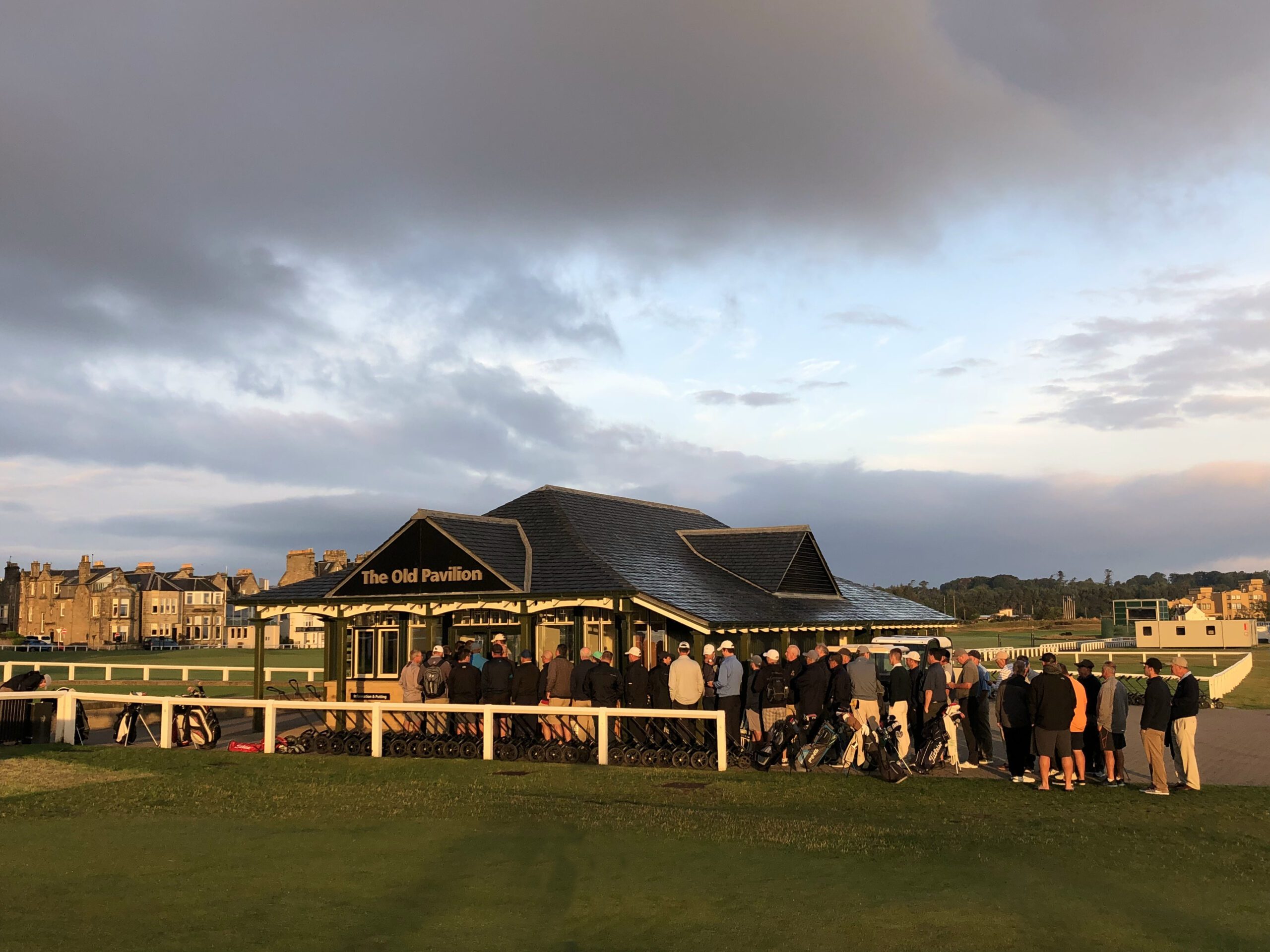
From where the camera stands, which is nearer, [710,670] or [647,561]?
[710,670]

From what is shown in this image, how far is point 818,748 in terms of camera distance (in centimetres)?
1464

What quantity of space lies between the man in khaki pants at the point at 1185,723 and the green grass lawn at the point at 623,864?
14.1 inches

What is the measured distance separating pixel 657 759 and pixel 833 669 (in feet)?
8.63

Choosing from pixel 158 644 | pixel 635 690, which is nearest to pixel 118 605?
pixel 158 644

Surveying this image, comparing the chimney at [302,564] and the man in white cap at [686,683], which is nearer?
the man in white cap at [686,683]

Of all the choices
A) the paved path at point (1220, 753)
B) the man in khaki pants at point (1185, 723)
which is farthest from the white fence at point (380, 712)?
the man in khaki pants at point (1185, 723)

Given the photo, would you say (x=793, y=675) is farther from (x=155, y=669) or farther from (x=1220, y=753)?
(x=155, y=669)

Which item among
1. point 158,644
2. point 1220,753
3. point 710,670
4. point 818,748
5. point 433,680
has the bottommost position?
point 158,644

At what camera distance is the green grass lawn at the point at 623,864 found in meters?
7.03

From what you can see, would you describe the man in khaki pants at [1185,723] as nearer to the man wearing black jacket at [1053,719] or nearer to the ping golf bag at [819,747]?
the man wearing black jacket at [1053,719]

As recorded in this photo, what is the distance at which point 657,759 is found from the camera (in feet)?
49.3

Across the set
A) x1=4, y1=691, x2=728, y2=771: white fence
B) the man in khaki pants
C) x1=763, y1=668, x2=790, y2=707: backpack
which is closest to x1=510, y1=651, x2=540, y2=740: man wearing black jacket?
x1=4, y1=691, x2=728, y2=771: white fence

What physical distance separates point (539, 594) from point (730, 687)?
4.68 m

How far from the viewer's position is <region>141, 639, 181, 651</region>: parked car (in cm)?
9894
